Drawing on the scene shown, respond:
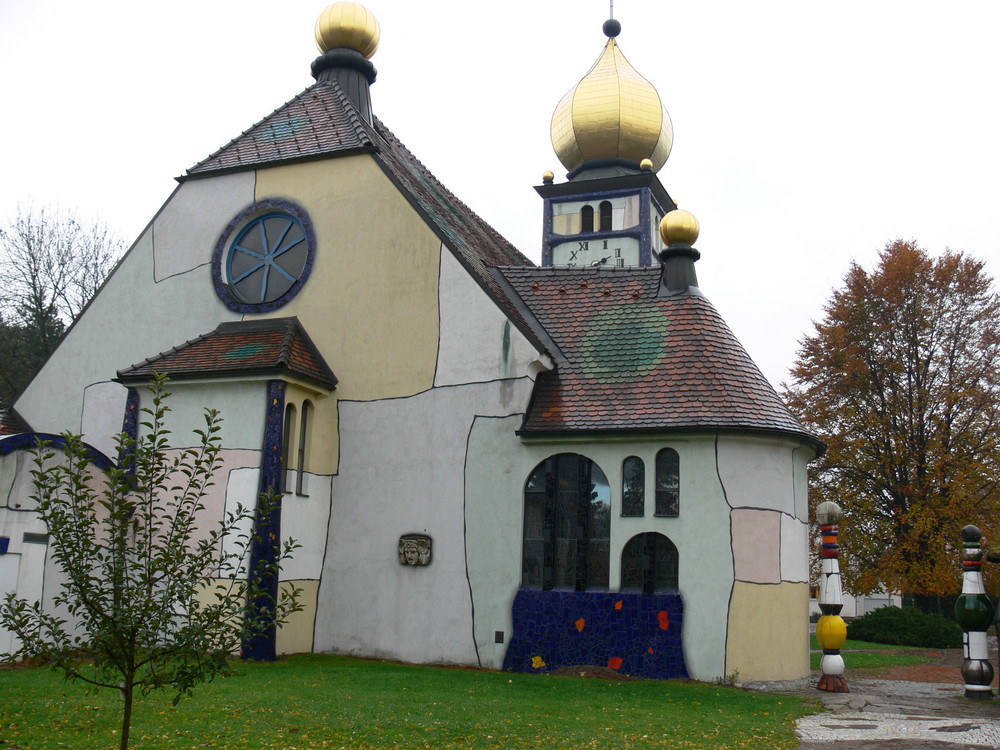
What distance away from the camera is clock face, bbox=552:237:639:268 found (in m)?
33.5

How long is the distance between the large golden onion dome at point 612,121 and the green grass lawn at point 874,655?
56.0 feet

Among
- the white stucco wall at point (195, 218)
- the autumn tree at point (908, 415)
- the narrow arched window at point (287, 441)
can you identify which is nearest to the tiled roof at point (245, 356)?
the narrow arched window at point (287, 441)

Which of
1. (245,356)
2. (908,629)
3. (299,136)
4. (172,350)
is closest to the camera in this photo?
(245,356)

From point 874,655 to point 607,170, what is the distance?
1886cm

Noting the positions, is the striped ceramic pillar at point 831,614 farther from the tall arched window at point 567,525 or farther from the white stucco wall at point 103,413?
the white stucco wall at point 103,413

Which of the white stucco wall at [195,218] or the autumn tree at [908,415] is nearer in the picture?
the white stucco wall at [195,218]

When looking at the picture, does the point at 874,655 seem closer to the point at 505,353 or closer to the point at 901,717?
the point at 901,717

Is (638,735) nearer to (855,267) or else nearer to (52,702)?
(52,702)

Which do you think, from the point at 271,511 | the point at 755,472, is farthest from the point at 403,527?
the point at 755,472

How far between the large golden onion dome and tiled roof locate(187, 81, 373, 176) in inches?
561

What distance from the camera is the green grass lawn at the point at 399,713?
891cm

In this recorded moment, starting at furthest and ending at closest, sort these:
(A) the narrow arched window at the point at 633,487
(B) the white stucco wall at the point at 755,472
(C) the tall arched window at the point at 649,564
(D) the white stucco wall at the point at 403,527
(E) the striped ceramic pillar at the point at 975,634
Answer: (D) the white stucco wall at the point at 403,527, (A) the narrow arched window at the point at 633,487, (B) the white stucco wall at the point at 755,472, (C) the tall arched window at the point at 649,564, (E) the striped ceramic pillar at the point at 975,634

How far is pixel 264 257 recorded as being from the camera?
706 inches

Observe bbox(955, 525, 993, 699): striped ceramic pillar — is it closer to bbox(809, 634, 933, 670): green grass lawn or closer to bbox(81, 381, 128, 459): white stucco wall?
bbox(809, 634, 933, 670): green grass lawn
